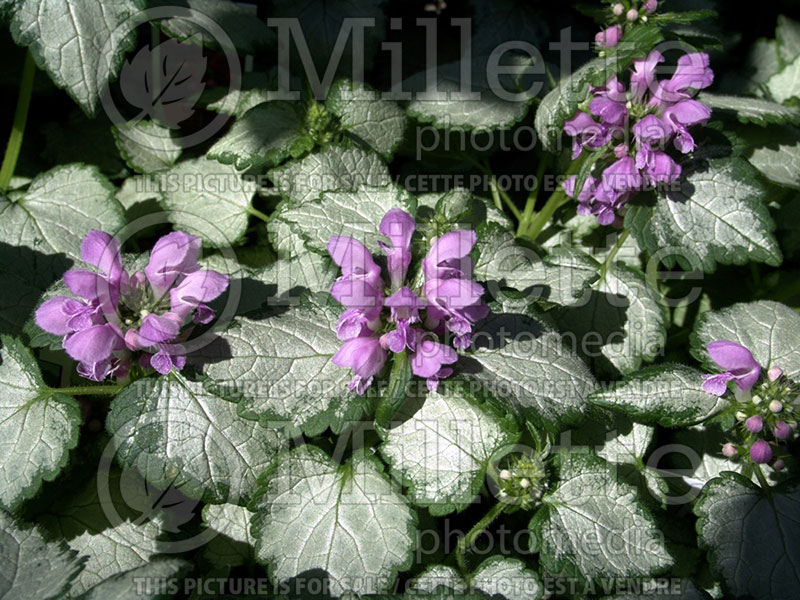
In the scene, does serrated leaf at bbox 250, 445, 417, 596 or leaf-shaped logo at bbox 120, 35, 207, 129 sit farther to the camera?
leaf-shaped logo at bbox 120, 35, 207, 129

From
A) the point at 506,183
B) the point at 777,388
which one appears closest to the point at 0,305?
the point at 506,183

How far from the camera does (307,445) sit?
1749mm

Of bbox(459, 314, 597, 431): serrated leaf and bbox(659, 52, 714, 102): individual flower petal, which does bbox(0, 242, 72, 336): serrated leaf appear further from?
bbox(659, 52, 714, 102): individual flower petal

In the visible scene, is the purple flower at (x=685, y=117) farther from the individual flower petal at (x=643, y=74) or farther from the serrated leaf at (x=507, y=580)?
the serrated leaf at (x=507, y=580)

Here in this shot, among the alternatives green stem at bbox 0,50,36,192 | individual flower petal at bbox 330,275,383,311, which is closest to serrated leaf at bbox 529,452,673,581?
individual flower petal at bbox 330,275,383,311

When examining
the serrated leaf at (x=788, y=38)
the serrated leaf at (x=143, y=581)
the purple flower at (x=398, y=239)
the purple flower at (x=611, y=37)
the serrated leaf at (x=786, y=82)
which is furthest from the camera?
the serrated leaf at (x=788, y=38)

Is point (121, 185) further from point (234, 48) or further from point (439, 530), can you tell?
point (439, 530)

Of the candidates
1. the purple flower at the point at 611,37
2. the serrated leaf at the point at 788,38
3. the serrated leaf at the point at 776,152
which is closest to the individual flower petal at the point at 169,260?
the purple flower at the point at 611,37

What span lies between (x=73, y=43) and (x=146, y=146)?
61cm

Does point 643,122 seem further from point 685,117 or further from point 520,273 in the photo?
point 520,273

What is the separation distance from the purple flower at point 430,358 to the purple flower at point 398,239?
0.49 feet

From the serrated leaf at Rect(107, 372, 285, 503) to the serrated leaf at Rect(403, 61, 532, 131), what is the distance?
1053mm

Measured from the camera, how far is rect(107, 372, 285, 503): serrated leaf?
1.56 m

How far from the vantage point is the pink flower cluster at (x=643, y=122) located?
5.83 feet
